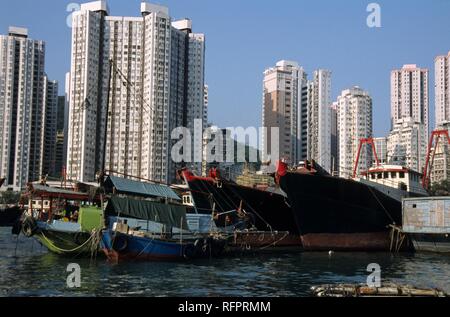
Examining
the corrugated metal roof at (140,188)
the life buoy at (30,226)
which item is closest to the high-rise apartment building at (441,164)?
the corrugated metal roof at (140,188)

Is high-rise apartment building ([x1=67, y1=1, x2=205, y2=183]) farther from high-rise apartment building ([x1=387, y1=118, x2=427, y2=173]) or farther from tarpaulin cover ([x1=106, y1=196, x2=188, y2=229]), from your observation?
tarpaulin cover ([x1=106, y1=196, x2=188, y2=229])

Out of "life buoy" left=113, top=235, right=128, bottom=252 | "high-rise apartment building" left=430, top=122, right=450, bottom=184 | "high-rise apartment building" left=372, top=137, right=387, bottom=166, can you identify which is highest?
"high-rise apartment building" left=372, top=137, right=387, bottom=166

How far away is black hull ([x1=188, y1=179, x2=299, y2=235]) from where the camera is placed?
124 ft

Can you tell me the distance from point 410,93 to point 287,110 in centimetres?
3105

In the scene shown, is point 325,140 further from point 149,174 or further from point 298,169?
point 298,169

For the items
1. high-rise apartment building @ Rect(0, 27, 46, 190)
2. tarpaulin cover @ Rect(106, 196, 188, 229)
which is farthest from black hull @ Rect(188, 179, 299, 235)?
high-rise apartment building @ Rect(0, 27, 46, 190)

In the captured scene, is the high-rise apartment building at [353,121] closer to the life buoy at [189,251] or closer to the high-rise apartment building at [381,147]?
the high-rise apartment building at [381,147]

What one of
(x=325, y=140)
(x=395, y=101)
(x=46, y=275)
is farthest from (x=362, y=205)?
(x=395, y=101)

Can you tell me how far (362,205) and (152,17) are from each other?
2801 inches

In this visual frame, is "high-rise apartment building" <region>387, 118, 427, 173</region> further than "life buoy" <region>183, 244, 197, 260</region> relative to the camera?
Yes

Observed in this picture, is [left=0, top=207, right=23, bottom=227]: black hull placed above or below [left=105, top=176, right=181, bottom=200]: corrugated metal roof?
below

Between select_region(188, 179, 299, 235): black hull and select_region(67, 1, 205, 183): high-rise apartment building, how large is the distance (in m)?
53.9

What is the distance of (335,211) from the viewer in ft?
119

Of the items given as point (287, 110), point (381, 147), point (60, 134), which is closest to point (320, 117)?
point (287, 110)
